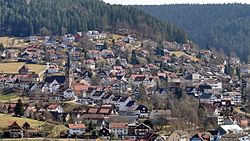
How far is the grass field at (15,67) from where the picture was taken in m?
59.1

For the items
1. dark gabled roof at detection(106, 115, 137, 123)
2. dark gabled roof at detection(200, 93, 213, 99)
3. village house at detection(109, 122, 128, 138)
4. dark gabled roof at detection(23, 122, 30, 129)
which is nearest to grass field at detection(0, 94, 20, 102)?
dark gabled roof at detection(106, 115, 137, 123)

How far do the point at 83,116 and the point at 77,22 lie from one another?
131 feet

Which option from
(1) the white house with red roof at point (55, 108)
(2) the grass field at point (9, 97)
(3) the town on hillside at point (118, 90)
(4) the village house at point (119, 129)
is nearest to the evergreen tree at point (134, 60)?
(3) the town on hillside at point (118, 90)

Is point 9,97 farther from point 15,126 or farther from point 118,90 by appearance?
point 15,126

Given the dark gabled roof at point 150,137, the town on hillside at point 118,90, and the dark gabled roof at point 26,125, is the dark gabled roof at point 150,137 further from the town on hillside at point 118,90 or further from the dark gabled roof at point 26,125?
the dark gabled roof at point 26,125

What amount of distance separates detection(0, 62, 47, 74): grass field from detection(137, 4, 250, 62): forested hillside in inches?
1933

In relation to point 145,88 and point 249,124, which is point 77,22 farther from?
point 249,124

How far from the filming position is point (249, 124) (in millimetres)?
44281

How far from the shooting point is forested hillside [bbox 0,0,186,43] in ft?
256

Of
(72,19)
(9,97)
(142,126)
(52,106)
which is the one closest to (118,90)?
(9,97)

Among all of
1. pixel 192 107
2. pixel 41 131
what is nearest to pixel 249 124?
pixel 192 107

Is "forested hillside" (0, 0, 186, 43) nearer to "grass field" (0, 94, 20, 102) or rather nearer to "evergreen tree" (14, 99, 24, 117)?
"grass field" (0, 94, 20, 102)

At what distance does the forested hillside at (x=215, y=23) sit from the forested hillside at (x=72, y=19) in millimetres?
25160

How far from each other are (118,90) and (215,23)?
83.3m
